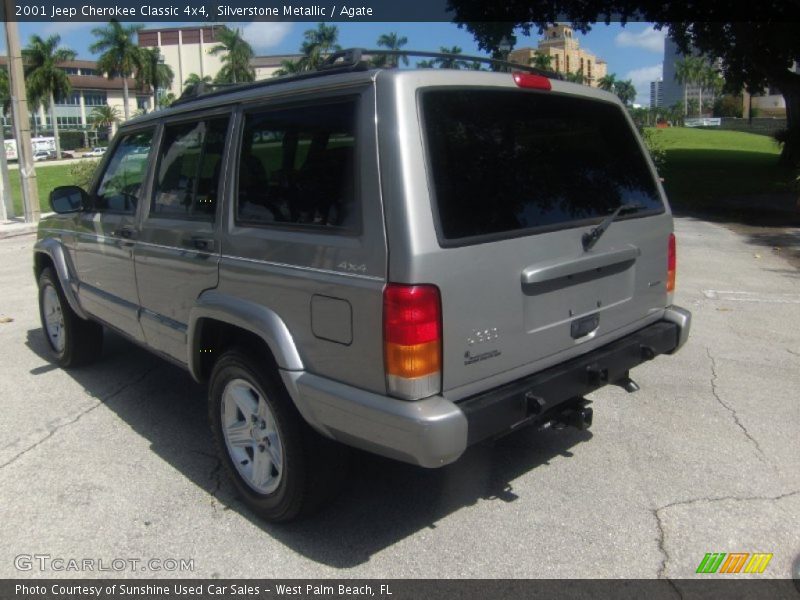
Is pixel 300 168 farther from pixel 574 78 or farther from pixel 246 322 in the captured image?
pixel 574 78

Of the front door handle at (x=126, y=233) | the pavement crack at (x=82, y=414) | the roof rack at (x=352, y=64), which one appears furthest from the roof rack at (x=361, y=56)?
the pavement crack at (x=82, y=414)

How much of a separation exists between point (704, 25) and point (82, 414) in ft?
76.7

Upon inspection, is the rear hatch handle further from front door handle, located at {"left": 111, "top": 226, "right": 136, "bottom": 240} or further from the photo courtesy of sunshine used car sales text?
front door handle, located at {"left": 111, "top": 226, "right": 136, "bottom": 240}

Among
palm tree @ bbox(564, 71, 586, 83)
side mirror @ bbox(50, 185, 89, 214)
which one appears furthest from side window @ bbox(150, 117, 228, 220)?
palm tree @ bbox(564, 71, 586, 83)

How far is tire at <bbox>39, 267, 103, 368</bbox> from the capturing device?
5500 millimetres

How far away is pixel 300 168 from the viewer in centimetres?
314

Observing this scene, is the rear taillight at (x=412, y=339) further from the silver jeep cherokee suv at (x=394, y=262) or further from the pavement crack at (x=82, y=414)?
the pavement crack at (x=82, y=414)

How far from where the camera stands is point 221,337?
3.57 metres

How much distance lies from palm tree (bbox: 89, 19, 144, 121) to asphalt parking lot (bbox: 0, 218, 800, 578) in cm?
8221

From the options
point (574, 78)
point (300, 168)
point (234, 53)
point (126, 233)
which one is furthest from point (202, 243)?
point (234, 53)

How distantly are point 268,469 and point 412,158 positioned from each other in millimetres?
1633

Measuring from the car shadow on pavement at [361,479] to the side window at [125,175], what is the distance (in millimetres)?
1379

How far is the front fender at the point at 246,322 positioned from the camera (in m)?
2.99

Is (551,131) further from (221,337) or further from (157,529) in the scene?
(157,529)
